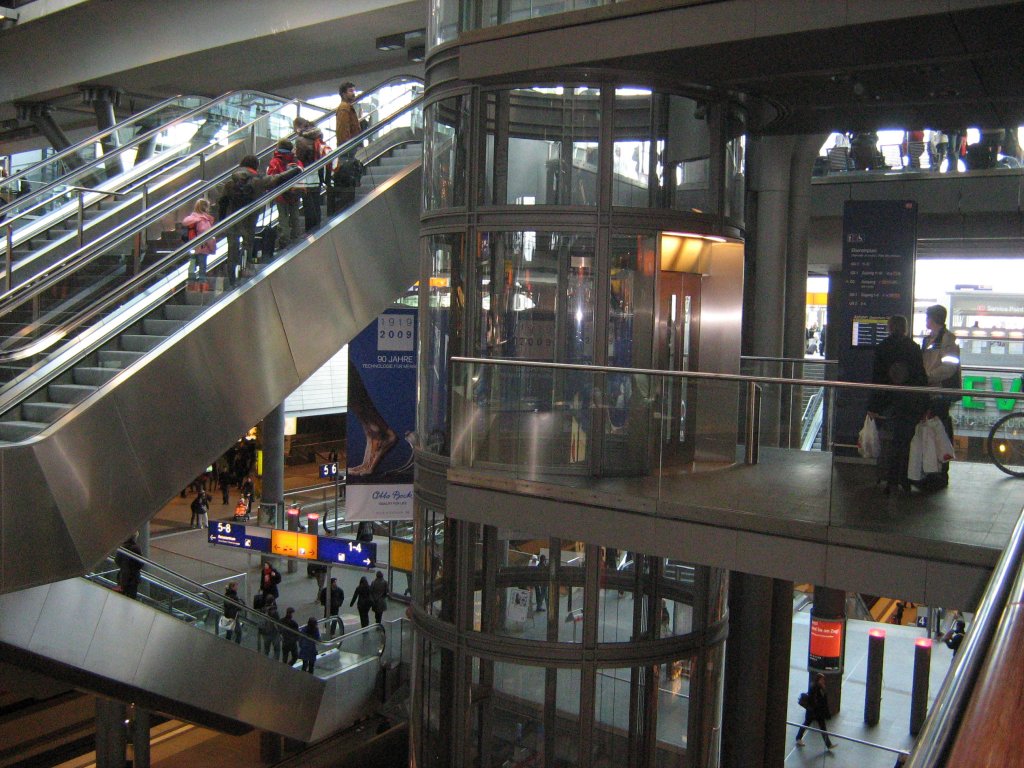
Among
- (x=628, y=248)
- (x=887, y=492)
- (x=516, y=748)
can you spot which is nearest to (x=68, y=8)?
(x=628, y=248)

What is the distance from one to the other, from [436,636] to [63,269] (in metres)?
5.72

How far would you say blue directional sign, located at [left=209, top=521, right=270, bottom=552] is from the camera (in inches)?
762

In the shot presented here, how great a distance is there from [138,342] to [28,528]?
2.63 metres

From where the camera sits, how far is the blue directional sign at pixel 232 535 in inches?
762

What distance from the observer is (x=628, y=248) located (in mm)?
8617

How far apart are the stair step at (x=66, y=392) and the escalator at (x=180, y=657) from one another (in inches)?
80.5

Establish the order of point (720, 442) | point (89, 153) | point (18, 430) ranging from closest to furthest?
point (720, 442), point (18, 430), point (89, 153)

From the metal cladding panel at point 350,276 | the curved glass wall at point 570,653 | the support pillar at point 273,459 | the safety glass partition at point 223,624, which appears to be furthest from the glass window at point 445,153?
the support pillar at point 273,459

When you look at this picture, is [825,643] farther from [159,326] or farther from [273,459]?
[273,459]

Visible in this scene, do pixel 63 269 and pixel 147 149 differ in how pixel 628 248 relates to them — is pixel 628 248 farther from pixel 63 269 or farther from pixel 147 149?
pixel 147 149

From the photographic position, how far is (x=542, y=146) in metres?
8.71

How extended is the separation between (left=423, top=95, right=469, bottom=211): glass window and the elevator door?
2034 mm

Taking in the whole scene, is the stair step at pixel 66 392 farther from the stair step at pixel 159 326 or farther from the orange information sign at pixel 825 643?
the orange information sign at pixel 825 643

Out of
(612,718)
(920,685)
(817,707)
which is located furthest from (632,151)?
(920,685)
